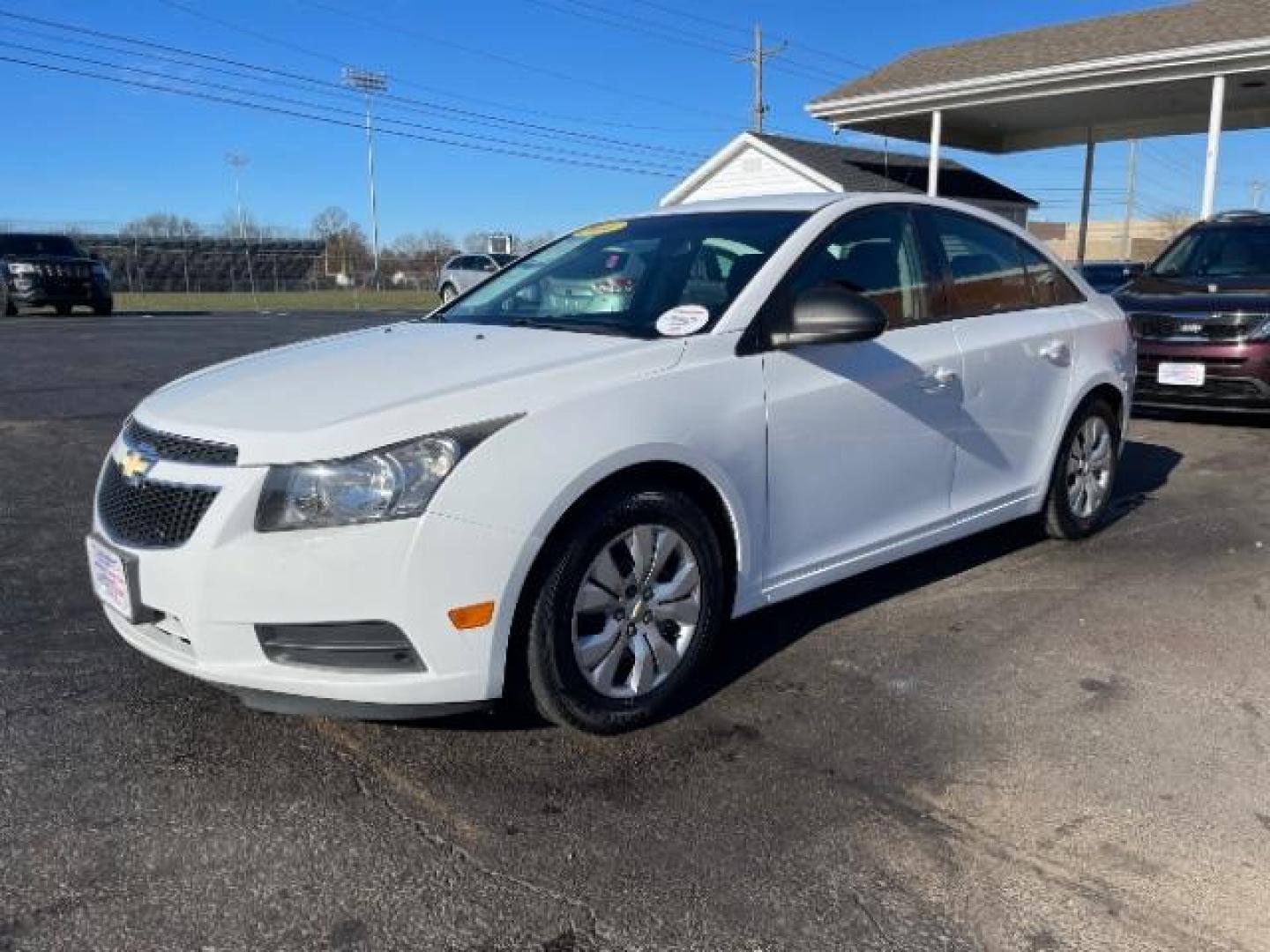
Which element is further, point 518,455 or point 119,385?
point 119,385

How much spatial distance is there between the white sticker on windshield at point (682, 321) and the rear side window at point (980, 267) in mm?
1374

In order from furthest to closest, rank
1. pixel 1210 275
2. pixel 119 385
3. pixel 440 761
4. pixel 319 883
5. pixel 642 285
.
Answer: pixel 119 385, pixel 1210 275, pixel 642 285, pixel 440 761, pixel 319 883

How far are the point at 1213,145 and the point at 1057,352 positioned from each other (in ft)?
43.6

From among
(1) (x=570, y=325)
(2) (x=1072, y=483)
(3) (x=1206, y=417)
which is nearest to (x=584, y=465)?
(1) (x=570, y=325)

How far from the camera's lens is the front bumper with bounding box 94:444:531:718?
8.66 feet

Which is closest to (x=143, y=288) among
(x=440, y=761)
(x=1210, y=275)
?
(x=1210, y=275)

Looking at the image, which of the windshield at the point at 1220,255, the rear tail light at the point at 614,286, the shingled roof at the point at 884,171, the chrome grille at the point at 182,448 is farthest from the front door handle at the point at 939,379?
the shingled roof at the point at 884,171

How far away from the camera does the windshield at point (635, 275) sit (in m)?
3.62

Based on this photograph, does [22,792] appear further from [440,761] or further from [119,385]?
[119,385]

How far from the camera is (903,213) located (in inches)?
166

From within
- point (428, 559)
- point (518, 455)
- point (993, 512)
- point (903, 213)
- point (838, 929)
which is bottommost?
point (838, 929)

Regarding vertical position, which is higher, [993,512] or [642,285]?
[642,285]

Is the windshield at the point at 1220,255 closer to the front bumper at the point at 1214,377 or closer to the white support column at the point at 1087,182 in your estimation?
the front bumper at the point at 1214,377

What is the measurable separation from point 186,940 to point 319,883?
0.30 metres
